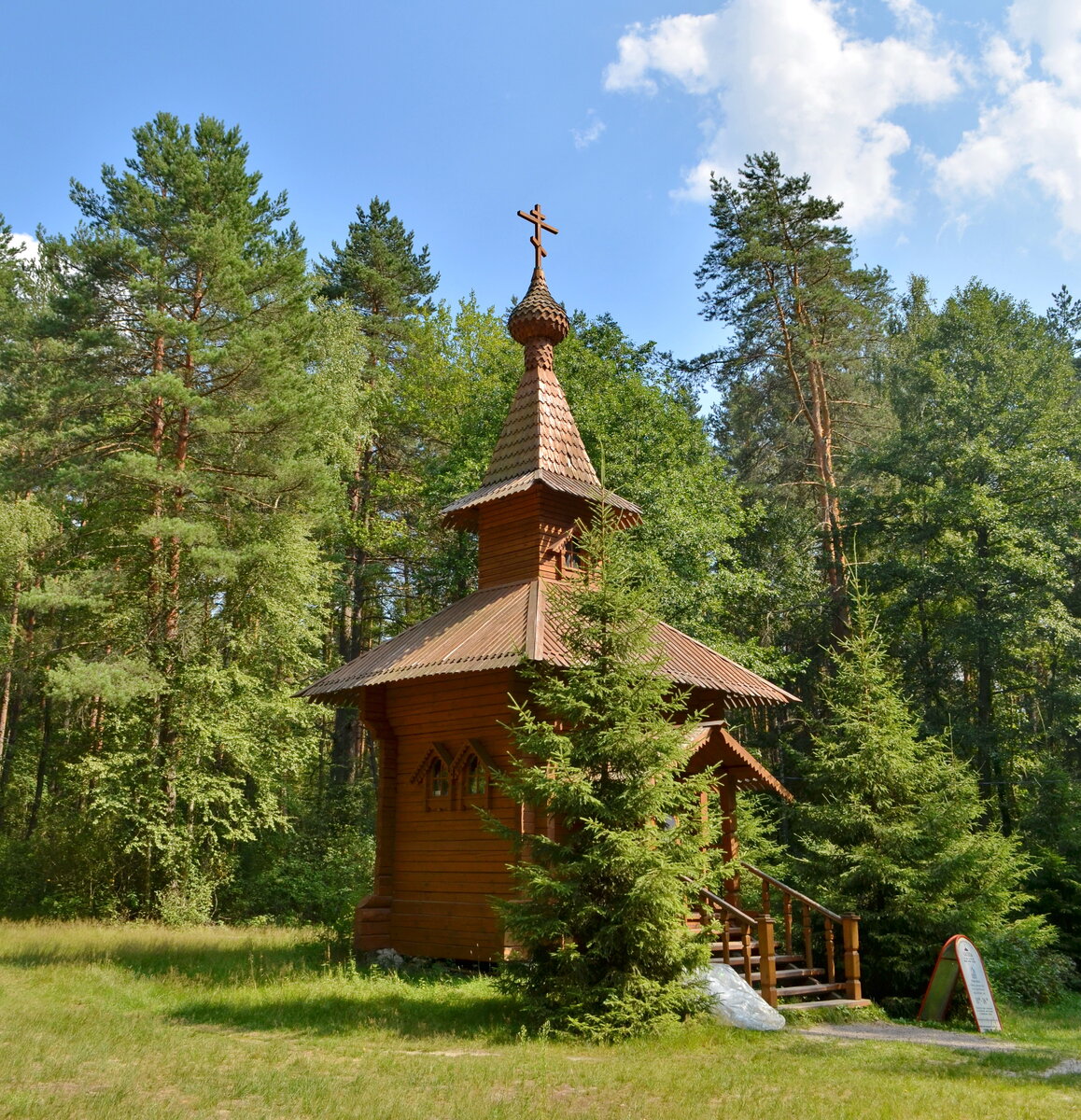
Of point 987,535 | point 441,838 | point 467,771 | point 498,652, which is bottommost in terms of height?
point 441,838

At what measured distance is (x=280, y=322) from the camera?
2072cm

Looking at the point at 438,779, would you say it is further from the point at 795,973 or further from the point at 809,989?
the point at 809,989

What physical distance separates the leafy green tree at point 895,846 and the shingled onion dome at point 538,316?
724cm

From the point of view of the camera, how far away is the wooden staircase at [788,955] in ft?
34.7

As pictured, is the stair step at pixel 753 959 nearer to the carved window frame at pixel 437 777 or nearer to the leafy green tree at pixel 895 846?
the leafy green tree at pixel 895 846

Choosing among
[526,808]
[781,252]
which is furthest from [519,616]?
[781,252]

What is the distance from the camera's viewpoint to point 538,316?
16375 millimetres

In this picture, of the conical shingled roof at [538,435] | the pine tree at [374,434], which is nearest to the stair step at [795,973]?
the conical shingled roof at [538,435]

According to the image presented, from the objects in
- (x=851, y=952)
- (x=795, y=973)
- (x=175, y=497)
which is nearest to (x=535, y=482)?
(x=795, y=973)

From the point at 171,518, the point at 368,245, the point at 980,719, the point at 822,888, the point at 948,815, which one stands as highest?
the point at 368,245

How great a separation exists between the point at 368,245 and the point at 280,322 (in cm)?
1261

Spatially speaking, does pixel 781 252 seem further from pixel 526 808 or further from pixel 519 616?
pixel 526 808

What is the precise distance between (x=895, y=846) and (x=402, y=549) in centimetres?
1741

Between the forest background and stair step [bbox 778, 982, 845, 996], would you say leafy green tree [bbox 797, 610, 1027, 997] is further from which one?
stair step [bbox 778, 982, 845, 996]
